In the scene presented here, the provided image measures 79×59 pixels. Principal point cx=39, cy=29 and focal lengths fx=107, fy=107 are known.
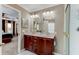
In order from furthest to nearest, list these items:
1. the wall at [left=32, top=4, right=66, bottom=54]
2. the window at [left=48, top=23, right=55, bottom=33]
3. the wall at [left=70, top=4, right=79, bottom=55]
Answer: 1. the window at [left=48, top=23, right=55, bottom=33]
2. the wall at [left=32, top=4, right=66, bottom=54]
3. the wall at [left=70, top=4, right=79, bottom=55]

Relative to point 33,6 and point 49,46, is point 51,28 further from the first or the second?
point 33,6

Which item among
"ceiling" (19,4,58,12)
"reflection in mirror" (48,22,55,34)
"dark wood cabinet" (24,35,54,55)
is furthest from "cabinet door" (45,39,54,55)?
"ceiling" (19,4,58,12)

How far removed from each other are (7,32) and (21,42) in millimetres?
288

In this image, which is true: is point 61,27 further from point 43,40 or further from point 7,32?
point 7,32

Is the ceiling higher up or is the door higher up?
the ceiling

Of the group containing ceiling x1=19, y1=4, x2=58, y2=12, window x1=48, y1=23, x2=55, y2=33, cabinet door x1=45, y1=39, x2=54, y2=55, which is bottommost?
cabinet door x1=45, y1=39, x2=54, y2=55

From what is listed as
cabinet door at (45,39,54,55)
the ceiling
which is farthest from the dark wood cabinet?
the ceiling

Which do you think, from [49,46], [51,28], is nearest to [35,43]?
[49,46]

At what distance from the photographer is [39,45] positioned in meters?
1.74

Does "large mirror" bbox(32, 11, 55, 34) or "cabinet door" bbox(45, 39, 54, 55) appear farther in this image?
"large mirror" bbox(32, 11, 55, 34)

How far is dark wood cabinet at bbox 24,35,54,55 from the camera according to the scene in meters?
1.61

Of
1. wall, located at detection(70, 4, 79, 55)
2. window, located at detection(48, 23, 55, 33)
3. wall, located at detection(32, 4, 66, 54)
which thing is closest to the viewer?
wall, located at detection(70, 4, 79, 55)

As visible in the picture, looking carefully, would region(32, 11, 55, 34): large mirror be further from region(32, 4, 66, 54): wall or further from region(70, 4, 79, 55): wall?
region(70, 4, 79, 55): wall
